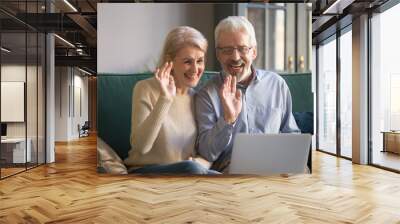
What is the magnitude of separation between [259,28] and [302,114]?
158cm

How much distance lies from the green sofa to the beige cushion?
8cm

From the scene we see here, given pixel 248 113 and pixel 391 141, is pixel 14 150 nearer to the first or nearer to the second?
pixel 248 113

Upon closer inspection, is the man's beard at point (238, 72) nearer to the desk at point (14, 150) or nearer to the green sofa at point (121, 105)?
the green sofa at point (121, 105)

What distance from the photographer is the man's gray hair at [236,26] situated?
22.7 ft

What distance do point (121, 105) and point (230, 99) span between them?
1795 millimetres

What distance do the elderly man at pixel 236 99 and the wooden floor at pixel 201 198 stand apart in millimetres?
662

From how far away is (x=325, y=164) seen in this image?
8.80 metres

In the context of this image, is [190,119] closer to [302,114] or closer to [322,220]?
[302,114]

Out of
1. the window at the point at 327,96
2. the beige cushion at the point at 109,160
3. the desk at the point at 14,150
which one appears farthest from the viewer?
the window at the point at 327,96

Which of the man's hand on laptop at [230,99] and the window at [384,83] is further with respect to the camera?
the window at [384,83]

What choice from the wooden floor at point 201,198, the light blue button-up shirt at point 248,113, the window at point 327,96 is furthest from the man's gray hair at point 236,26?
the window at point 327,96

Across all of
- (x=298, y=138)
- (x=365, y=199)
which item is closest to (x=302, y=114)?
(x=298, y=138)

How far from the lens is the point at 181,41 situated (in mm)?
6906

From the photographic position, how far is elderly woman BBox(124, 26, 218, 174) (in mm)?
6766
